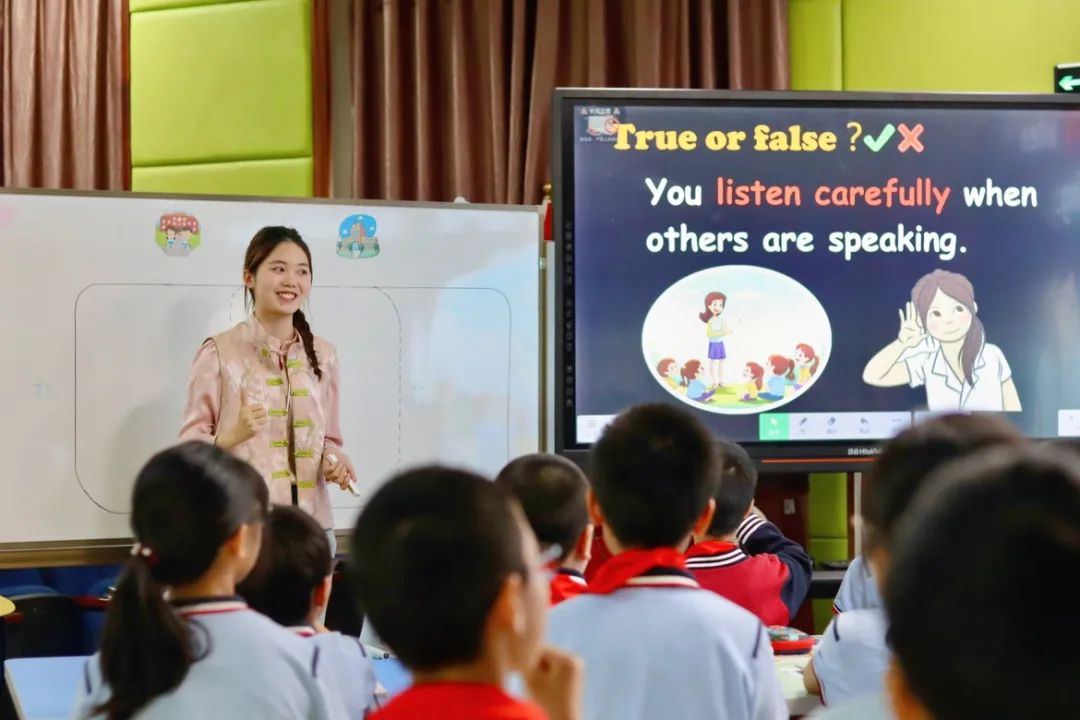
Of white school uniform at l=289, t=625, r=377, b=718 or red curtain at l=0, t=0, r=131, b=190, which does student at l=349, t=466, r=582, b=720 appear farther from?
red curtain at l=0, t=0, r=131, b=190

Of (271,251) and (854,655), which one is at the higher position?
(271,251)

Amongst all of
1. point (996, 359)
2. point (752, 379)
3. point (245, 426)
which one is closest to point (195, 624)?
point (245, 426)

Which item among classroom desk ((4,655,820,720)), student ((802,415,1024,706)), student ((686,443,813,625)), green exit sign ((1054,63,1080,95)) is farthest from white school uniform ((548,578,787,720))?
green exit sign ((1054,63,1080,95))

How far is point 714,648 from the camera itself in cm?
158

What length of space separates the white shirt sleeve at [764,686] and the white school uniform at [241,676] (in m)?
0.54

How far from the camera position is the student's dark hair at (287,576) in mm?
1906

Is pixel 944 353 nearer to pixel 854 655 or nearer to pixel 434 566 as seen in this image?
pixel 854 655

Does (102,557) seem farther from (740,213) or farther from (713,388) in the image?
(740,213)

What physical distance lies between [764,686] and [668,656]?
5.6 inches

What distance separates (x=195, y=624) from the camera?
1597 millimetres

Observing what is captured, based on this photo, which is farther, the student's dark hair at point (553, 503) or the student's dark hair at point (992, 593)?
the student's dark hair at point (553, 503)

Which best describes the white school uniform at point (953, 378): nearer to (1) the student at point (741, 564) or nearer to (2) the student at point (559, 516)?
(1) the student at point (741, 564)

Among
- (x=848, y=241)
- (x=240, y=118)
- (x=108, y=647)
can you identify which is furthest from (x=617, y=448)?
(x=240, y=118)

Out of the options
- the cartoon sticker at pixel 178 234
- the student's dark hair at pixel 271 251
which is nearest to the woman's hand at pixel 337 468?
the student's dark hair at pixel 271 251
